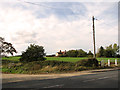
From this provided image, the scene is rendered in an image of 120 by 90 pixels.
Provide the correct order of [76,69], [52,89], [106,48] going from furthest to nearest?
[106,48]
[76,69]
[52,89]

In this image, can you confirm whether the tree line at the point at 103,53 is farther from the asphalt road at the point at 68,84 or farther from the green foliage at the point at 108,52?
the asphalt road at the point at 68,84

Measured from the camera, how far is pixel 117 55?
89.1 m

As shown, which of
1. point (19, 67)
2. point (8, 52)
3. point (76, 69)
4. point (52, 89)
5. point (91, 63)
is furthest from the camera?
point (91, 63)

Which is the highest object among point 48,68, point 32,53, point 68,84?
point 32,53

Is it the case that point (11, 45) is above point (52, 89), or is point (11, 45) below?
above

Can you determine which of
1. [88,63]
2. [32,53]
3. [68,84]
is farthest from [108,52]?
[68,84]

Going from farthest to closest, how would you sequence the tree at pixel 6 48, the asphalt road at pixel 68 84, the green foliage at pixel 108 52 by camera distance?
the green foliage at pixel 108 52
the tree at pixel 6 48
the asphalt road at pixel 68 84

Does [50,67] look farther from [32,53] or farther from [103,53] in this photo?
[103,53]

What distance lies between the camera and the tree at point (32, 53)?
77.5ft

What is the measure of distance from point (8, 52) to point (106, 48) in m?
90.4

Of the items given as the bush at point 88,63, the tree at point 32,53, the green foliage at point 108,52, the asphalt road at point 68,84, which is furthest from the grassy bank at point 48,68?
the green foliage at point 108,52

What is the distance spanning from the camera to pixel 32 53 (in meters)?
23.7

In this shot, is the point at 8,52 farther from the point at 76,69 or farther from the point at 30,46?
the point at 76,69

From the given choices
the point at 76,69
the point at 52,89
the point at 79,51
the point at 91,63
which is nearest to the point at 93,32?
the point at 91,63
